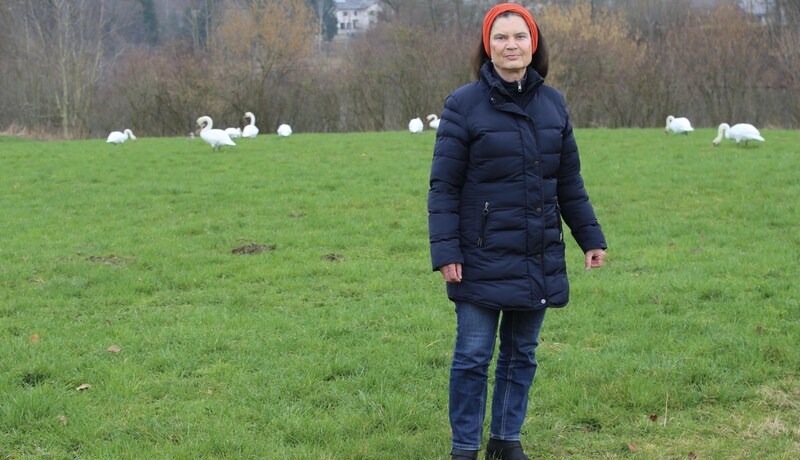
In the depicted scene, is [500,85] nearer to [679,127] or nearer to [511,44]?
[511,44]

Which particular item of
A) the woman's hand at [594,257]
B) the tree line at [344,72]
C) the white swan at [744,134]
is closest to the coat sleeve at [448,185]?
the woman's hand at [594,257]

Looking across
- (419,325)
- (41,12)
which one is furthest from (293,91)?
(419,325)

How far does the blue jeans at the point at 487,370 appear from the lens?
373cm

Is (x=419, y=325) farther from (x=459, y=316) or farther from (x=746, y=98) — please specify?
(x=746, y=98)

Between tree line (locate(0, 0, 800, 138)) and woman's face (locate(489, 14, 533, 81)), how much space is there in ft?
107

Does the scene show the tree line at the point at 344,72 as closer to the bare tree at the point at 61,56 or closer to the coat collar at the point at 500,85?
the bare tree at the point at 61,56

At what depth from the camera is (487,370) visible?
389cm

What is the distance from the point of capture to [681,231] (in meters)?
10.7

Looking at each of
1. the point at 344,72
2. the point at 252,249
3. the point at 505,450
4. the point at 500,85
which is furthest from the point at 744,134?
the point at 344,72

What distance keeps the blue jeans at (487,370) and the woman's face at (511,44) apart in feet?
3.68

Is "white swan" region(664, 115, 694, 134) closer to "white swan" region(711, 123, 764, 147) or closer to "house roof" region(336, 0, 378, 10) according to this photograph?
"white swan" region(711, 123, 764, 147)

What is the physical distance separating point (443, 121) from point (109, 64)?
Result: 4270cm

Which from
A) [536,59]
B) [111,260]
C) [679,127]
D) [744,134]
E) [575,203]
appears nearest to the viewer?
[536,59]

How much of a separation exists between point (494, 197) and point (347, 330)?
3087 mm
